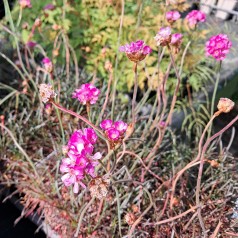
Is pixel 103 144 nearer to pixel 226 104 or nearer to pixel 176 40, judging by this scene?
pixel 176 40

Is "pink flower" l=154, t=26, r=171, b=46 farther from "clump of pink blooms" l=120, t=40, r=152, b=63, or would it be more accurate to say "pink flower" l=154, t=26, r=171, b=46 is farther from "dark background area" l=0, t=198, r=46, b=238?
"dark background area" l=0, t=198, r=46, b=238

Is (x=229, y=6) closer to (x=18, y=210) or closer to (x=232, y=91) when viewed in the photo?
(x=232, y=91)

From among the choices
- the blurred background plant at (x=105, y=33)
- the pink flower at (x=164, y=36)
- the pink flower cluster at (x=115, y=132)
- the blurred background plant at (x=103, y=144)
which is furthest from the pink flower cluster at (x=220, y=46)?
the blurred background plant at (x=105, y=33)

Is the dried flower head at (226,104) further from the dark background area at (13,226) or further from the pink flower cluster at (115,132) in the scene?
the dark background area at (13,226)

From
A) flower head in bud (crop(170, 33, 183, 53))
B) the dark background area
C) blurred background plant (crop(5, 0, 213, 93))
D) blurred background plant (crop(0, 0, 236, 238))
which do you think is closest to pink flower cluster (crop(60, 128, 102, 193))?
blurred background plant (crop(0, 0, 236, 238))

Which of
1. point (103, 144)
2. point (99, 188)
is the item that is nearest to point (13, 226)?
point (103, 144)

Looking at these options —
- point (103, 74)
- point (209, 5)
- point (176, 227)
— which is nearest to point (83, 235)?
point (176, 227)
